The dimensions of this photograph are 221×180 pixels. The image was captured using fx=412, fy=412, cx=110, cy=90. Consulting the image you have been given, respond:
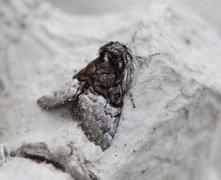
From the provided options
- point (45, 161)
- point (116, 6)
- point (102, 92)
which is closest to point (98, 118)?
point (102, 92)

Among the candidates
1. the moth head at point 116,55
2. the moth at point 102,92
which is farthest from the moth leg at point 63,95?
the moth head at point 116,55

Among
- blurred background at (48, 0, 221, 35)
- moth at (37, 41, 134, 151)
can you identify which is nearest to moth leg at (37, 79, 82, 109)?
moth at (37, 41, 134, 151)

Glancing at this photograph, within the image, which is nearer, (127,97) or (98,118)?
(98,118)

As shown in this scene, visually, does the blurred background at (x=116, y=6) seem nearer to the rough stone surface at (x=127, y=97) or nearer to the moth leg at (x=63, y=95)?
the rough stone surface at (x=127, y=97)

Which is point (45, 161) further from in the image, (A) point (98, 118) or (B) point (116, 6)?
(B) point (116, 6)

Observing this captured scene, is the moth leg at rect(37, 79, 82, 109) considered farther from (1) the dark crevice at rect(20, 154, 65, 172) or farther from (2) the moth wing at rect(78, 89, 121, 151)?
(1) the dark crevice at rect(20, 154, 65, 172)

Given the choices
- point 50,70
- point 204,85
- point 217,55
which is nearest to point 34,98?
point 50,70

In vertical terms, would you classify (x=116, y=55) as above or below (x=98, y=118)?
above
